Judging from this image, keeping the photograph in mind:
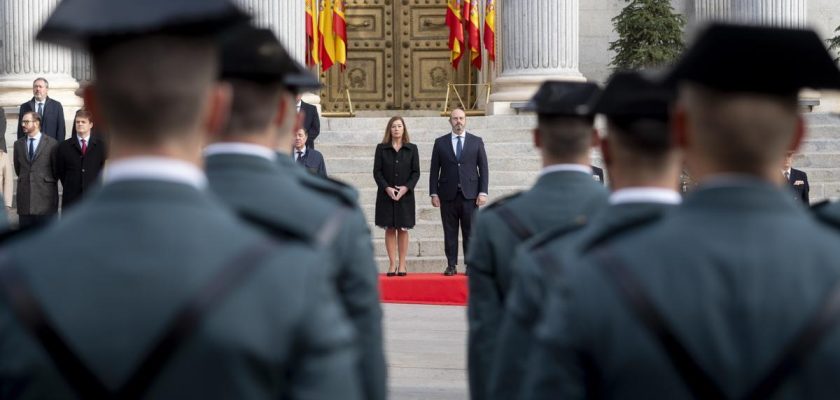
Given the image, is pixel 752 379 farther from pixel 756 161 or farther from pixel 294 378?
pixel 294 378

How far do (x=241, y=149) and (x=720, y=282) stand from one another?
147 centimetres

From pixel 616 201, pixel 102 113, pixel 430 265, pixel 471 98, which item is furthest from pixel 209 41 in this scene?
pixel 471 98

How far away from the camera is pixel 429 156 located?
66.4 ft

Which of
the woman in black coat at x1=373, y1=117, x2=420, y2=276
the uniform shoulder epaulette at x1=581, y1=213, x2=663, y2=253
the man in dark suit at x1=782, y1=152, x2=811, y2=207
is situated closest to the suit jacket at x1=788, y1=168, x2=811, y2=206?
the man in dark suit at x1=782, y1=152, x2=811, y2=207

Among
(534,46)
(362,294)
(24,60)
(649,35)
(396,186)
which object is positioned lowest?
(396,186)

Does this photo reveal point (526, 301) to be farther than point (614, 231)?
Yes

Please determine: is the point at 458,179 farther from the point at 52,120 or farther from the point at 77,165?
the point at 52,120

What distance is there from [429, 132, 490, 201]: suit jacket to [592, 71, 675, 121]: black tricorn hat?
12.8 metres

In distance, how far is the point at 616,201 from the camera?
3576mm

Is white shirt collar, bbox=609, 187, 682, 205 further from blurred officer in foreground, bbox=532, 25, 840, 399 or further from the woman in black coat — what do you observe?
the woman in black coat

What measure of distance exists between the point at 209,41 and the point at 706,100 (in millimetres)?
890

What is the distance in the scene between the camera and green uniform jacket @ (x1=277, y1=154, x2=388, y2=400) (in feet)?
14.1

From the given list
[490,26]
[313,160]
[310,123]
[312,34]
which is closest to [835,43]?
[490,26]

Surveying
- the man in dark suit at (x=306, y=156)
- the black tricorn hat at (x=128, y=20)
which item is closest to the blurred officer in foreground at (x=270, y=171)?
the black tricorn hat at (x=128, y=20)
